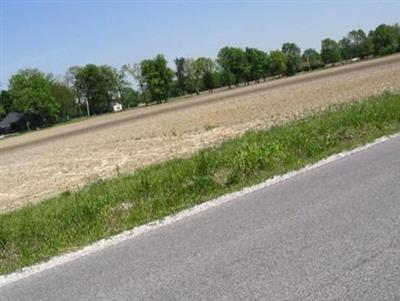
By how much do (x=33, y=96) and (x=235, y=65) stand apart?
5968 cm

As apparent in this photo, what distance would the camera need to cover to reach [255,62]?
493 ft

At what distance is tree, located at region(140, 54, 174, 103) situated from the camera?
444 feet

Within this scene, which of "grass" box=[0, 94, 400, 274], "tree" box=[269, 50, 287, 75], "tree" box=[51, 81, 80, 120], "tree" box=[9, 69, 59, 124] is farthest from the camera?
"tree" box=[269, 50, 287, 75]

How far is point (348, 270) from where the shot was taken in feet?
14.9

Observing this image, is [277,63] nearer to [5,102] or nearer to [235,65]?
[235,65]

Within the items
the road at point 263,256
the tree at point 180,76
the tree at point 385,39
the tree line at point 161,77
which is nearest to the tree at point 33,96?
the tree line at point 161,77

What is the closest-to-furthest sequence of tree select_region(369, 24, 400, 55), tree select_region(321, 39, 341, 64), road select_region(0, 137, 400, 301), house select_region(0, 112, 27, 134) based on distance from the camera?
1. road select_region(0, 137, 400, 301)
2. house select_region(0, 112, 27, 134)
3. tree select_region(369, 24, 400, 55)
4. tree select_region(321, 39, 341, 64)

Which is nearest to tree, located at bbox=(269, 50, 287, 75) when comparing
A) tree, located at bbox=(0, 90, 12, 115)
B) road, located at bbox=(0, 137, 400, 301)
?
tree, located at bbox=(0, 90, 12, 115)

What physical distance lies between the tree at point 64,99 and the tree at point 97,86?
10.5ft

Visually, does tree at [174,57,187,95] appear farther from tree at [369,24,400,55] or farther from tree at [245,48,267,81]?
tree at [369,24,400,55]

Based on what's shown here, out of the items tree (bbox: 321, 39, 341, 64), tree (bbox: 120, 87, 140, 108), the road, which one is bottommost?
the road

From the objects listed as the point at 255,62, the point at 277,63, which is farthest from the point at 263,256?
the point at 277,63

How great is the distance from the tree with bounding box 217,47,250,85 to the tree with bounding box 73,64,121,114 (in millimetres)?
32142

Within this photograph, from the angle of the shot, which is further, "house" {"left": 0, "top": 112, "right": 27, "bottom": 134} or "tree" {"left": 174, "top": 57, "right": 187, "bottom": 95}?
"tree" {"left": 174, "top": 57, "right": 187, "bottom": 95}
